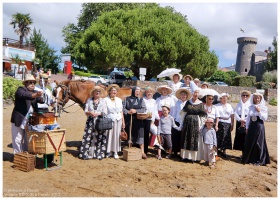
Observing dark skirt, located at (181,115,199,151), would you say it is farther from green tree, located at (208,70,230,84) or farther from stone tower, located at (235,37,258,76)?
stone tower, located at (235,37,258,76)

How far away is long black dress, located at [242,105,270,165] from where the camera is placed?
667 centimetres

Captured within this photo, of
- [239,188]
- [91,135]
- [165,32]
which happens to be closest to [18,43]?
[165,32]

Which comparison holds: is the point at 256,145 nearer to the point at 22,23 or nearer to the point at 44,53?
the point at 44,53

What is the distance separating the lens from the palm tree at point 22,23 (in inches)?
1811

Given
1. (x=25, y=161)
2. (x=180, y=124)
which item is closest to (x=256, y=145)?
(x=180, y=124)

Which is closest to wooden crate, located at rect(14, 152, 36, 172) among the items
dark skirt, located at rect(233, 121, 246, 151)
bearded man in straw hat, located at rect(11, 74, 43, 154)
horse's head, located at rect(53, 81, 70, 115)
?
bearded man in straw hat, located at rect(11, 74, 43, 154)

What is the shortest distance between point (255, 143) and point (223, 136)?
0.79m

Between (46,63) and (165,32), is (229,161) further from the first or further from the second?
(46,63)

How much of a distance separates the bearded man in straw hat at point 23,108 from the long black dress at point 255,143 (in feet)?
16.1

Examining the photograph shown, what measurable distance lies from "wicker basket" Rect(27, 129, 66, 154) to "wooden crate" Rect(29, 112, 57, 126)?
0.23 m

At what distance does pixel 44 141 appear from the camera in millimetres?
5371

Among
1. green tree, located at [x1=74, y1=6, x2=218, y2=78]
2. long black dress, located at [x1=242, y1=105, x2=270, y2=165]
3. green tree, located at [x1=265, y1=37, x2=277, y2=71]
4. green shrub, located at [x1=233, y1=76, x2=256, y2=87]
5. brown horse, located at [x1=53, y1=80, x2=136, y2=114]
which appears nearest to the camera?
long black dress, located at [x1=242, y1=105, x2=270, y2=165]

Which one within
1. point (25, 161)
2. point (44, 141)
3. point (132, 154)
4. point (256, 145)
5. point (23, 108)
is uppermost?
point (23, 108)

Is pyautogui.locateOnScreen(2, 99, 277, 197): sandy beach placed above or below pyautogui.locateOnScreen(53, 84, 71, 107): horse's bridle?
below
